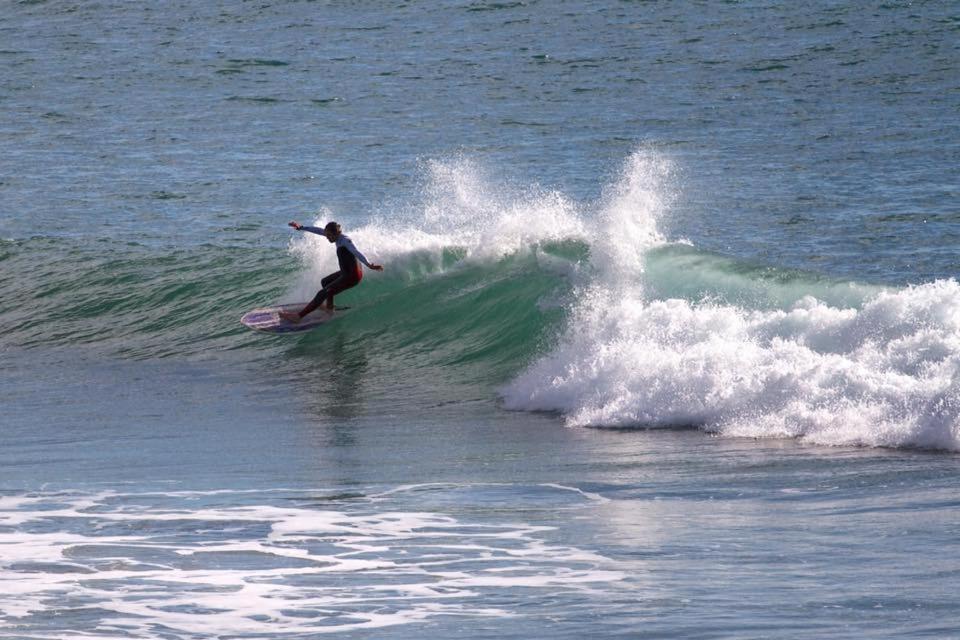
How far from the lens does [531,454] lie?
42.2 ft

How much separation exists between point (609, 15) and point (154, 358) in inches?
1546

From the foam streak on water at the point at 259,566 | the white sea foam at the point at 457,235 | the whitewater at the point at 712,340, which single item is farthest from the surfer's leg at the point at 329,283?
the foam streak on water at the point at 259,566

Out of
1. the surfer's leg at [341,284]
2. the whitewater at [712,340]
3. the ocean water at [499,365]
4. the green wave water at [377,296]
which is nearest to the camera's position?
the ocean water at [499,365]

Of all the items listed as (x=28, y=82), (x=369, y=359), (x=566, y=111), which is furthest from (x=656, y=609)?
(x=28, y=82)

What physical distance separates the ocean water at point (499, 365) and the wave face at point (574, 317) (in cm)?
5

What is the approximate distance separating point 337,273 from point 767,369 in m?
7.24

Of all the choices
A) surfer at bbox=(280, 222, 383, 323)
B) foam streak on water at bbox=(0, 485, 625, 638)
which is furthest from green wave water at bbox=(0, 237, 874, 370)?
foam streak on water at bbox=(0, 485, 625, 638)

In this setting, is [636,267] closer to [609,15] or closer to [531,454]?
[531,454]

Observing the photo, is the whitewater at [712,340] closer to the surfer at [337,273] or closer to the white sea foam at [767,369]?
the white sea foam at [767,369]

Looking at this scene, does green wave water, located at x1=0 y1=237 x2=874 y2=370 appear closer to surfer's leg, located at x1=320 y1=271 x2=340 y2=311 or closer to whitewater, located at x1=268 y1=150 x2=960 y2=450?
whitewater, located at x1=268 y1=150 x2=960 y2=450

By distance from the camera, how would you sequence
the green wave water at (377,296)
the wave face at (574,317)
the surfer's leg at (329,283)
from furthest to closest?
the surfer's leg at (329,283)
the green wave water at (377,296)
the wave face at (574,317)

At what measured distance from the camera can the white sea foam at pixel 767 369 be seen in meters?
12.8

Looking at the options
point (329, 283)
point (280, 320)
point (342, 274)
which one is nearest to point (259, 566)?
point (342, 274)

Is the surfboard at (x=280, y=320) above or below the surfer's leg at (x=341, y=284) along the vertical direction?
below
